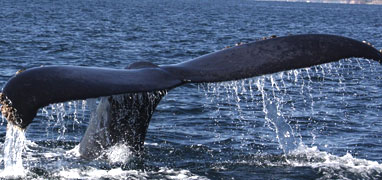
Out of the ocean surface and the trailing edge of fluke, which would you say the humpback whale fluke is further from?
the ocean surface

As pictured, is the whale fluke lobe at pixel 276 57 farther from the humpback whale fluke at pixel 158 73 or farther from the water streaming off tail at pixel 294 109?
the water streaming off tail at pixel 294 109

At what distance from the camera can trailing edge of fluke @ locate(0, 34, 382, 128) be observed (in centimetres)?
374

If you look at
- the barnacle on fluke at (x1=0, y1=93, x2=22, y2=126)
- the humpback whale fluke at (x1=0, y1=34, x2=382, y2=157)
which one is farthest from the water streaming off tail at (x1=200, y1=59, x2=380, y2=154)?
the barnacle on fluke at (x1=0, y1=93, x2=22, y2=126)

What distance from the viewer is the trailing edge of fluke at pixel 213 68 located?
3744mm

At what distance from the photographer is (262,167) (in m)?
7.31

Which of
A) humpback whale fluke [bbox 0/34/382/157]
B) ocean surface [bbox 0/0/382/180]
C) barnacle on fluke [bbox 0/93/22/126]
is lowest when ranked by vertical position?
ocean surface [bbox 0/0/382/180]

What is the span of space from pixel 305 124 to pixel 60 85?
7.94 m

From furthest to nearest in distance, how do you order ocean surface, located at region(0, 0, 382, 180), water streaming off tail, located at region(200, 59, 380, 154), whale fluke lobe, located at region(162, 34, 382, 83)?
water streaming off tail, located at region(200, 59, 380, 154) < ocean surface, located at region(0, 0, 382, 180) < whale fluke lobe, located at region(162, 34, 382, 83)

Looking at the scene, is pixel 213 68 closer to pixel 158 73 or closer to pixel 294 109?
pixel 158 73

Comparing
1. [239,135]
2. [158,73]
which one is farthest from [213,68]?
[239,135]

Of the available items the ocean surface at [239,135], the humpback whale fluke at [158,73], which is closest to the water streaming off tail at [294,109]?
the ocean surface at [239,135]

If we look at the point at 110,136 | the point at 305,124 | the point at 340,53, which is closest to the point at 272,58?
the point at 340,53

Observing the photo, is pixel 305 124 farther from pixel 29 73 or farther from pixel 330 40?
pixel 29 73

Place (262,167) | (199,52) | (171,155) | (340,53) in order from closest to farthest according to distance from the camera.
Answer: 1. (340,53)
2. (262,167)
3. (171,155)
4. (199,52)
